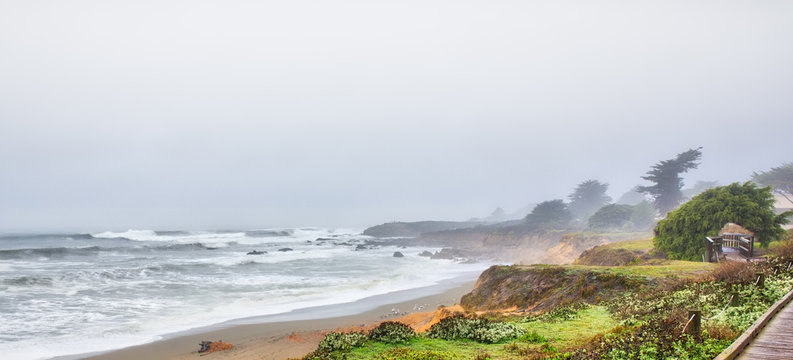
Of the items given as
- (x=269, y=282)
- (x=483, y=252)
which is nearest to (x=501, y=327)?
(x=269, y=282)

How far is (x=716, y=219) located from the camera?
21.2 m

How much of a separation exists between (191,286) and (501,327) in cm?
2142

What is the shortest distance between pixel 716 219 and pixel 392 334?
67.1ft

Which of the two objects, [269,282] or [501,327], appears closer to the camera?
[501,327]

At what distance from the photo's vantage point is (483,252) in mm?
55344

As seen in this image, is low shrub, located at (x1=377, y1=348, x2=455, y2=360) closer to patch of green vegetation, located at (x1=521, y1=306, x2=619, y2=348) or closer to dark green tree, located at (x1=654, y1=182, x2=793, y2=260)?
patch of green vegetation, located at (x1=521, y1=306, x2=619, y2=348)

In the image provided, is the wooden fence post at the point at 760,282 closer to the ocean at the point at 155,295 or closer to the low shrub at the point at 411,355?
the low shrub at the point at 411,355

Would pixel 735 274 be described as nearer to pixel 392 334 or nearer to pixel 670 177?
pixel 392 334

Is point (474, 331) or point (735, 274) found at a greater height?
point (735, 274)

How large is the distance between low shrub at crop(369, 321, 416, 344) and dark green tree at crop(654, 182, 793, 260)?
18.3 meters

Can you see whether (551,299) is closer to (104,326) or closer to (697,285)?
(697,285)

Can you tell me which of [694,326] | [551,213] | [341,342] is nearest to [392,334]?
[341,342]

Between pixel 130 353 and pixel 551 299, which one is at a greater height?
pixel 551 299

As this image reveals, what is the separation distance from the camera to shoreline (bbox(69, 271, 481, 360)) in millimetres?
12461
